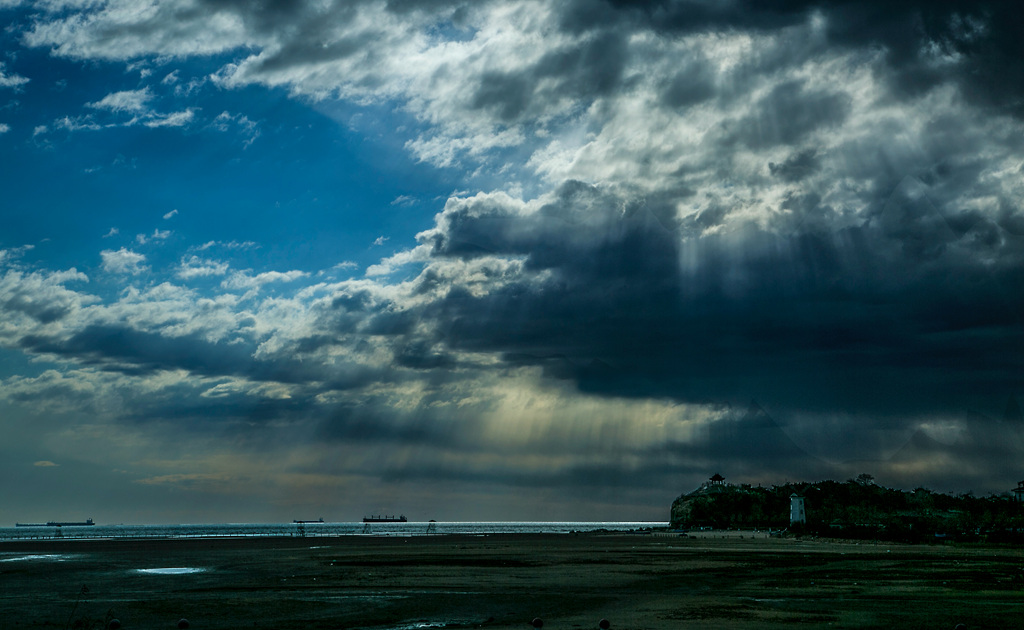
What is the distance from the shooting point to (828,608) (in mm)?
34844

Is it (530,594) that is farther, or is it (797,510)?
(797,510)

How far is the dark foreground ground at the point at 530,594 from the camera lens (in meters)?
32.0

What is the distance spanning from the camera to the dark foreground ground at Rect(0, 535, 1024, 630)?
3201 cm

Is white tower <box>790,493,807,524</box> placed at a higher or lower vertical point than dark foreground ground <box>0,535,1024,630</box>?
lower

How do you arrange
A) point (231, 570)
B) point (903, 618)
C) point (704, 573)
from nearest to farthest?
1. point (903, 618)
2. point (704, 573)
3. point (231, 570)

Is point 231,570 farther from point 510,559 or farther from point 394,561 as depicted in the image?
point 510,559

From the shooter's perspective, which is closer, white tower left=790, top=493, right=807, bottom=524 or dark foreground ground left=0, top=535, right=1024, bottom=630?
dark foreground ground left=0, top=535, right=1024, bottom=630

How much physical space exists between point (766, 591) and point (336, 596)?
23.9 metres

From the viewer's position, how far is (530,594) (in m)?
43.2

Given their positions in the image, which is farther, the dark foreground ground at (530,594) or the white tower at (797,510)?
the white tower at (797,510)

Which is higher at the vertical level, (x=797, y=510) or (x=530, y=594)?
(x=530, y=594)

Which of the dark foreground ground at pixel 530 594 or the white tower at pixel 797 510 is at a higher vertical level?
the dark foreground ground at pixel 530 594

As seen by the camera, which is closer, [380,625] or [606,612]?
[380,625]

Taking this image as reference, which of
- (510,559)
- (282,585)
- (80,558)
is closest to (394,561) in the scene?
(510,559)
